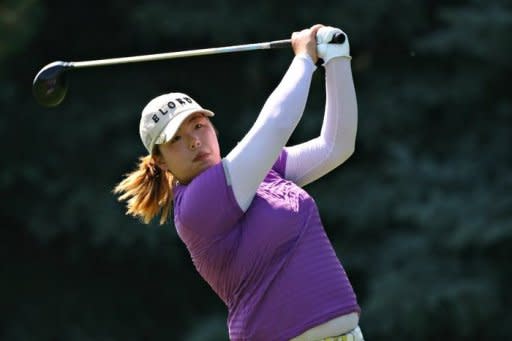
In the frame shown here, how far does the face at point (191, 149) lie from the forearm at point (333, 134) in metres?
0.23

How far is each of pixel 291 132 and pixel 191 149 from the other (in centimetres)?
26

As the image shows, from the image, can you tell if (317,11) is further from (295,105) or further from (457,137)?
(295,105)

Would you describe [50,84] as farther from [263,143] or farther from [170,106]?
[263,143]

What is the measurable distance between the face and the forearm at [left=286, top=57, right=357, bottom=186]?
0.23m

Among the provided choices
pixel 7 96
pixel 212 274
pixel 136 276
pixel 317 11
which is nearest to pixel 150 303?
pixel 136 276

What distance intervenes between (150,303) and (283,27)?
8.11ft

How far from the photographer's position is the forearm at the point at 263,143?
2861mm

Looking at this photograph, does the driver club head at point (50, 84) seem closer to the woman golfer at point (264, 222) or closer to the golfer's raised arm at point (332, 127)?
the woman golfer at point (264, 222)

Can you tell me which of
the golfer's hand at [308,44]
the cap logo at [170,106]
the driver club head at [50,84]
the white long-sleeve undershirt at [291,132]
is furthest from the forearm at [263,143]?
the driver club head at [50,84]

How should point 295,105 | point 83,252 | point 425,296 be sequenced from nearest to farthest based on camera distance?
point 295,105, point 425,296, point 83,252

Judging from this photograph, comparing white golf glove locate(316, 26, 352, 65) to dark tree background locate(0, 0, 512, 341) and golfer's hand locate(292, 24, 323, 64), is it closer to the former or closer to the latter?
golfer's hand locate(292, 24, 323, 64)

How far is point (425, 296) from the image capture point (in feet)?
27.3

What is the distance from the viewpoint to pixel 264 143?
2.86m

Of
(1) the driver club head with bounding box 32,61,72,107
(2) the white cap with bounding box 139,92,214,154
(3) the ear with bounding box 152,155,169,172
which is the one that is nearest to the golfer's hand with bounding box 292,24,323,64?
(2) the white cap with bounding box 139,92,214,154
